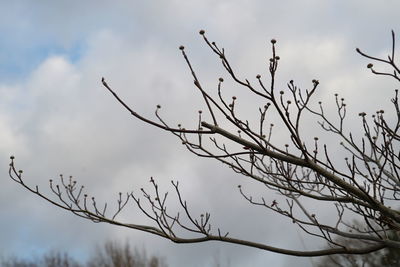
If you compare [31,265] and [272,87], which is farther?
[31,265]

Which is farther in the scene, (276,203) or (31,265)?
(31,265)

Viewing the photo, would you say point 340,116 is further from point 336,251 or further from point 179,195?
point 179,195

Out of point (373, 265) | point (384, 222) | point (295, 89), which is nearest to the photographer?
point (295, 89)

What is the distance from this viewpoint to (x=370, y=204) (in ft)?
8.98

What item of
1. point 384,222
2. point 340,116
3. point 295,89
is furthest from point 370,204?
point 340,116

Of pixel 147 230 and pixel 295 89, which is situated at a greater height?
pixel 295 89

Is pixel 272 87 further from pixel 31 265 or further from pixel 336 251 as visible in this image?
pixel 31 265

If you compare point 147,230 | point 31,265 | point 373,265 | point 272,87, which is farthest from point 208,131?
point 31,265

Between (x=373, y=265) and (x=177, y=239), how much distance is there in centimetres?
2283

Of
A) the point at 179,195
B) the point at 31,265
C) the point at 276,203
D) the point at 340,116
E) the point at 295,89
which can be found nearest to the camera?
the point at 295,89

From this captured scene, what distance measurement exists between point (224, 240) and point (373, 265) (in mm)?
22588

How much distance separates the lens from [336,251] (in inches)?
124

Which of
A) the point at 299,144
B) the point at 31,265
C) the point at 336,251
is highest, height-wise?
the point at 31,265

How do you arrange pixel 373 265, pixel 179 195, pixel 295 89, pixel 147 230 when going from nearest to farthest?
1. pixel 295 89
2. pixel 147 230
3. pixel 179 195
4. pixel 373 265
